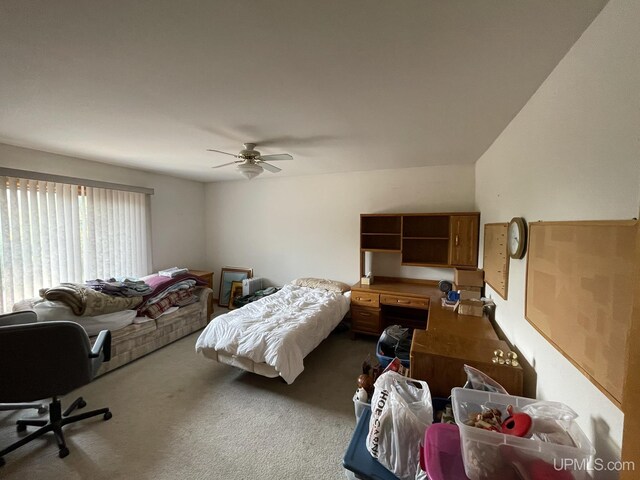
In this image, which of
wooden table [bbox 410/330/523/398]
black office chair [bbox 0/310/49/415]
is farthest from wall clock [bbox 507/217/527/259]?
black office chair [bbox 0/310/49/415]

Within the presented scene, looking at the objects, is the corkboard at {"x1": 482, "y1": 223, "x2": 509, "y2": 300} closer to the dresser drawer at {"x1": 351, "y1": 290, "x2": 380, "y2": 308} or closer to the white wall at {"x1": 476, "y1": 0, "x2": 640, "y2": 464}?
the white wall at {"x1": 476, "y1": 0, "x2": 640, "y2": 464}

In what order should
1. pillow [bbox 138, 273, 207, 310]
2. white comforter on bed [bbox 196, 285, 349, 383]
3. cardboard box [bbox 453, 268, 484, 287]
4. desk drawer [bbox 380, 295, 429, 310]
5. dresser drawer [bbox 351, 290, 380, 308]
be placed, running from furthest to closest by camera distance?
dresser drawer [bbox 351, 290, 380, 308] < pillow [bbox 138, 273, 207, 310] < desk drawer [bbox 380, 295, 429, 310] < cardboard box [bbox 453, 268, 484, 287] < white comforter on bed [bbox 196, 285, 349, 383]

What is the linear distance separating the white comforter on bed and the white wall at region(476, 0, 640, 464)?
5.72 feet

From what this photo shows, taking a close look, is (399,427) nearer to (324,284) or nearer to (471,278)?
(471,278)

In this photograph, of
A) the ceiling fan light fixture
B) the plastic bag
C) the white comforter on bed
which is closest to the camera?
the plastic bag

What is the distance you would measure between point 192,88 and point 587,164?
2.03 metres

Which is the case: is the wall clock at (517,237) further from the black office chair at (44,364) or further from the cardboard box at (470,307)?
the black office chair at (44,364)

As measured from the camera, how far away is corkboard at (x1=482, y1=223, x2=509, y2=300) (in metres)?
1.93

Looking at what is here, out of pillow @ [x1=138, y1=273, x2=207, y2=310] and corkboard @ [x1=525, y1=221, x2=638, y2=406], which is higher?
corkboard @ [x1=525, y1=221, x2=638, y2=406]

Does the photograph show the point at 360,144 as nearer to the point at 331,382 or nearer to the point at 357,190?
the point at 357,190

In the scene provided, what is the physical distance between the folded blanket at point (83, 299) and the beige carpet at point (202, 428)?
71cm

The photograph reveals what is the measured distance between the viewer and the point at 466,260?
10.6 feet

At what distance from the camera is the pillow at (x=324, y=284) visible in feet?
12.6

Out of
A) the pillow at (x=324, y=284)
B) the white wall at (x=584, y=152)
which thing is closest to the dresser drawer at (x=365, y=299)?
the pillow at (x=324, y=284)
